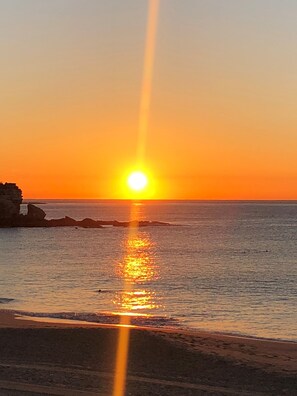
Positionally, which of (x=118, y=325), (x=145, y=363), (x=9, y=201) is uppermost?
(x=9, y=201)

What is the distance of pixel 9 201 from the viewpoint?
434 feet

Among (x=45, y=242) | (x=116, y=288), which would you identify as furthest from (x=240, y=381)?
(x=45, y=242)

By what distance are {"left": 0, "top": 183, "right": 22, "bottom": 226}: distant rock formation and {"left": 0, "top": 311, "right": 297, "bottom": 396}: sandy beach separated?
4284 inches

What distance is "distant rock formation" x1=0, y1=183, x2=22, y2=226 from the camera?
13088cm

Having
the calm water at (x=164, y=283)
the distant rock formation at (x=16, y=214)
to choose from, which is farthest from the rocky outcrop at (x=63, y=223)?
the calm water at (x=164, y=283)

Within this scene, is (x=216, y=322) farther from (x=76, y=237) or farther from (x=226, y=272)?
(x=76, y=237)

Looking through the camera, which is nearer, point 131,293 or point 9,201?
point 131,293

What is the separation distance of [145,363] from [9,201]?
117942 millimetres

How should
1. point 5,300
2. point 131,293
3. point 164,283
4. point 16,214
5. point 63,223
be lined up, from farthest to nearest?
point 63,223 → point 16,214 → point 164,283 → point 131,293 → point 5,300

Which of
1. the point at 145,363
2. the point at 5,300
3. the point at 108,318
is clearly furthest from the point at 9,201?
the point at 145,363

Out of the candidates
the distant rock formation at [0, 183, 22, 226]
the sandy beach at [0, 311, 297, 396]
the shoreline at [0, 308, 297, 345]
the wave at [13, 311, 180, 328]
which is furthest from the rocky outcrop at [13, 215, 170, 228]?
the sandy beach at [0, 311, 297, 396]

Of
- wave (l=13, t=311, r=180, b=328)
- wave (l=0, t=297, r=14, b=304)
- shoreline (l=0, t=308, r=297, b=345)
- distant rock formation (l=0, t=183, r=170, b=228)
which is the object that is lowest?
shoreline (l=0, t=308, r=297, b=345)

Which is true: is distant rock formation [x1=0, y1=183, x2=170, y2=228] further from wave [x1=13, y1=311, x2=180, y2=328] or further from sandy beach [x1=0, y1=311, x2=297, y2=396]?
sandy beach [x1=0, y1=311, x2=297, y2=396]

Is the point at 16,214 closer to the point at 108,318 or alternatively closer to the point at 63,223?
the point at 63,223
